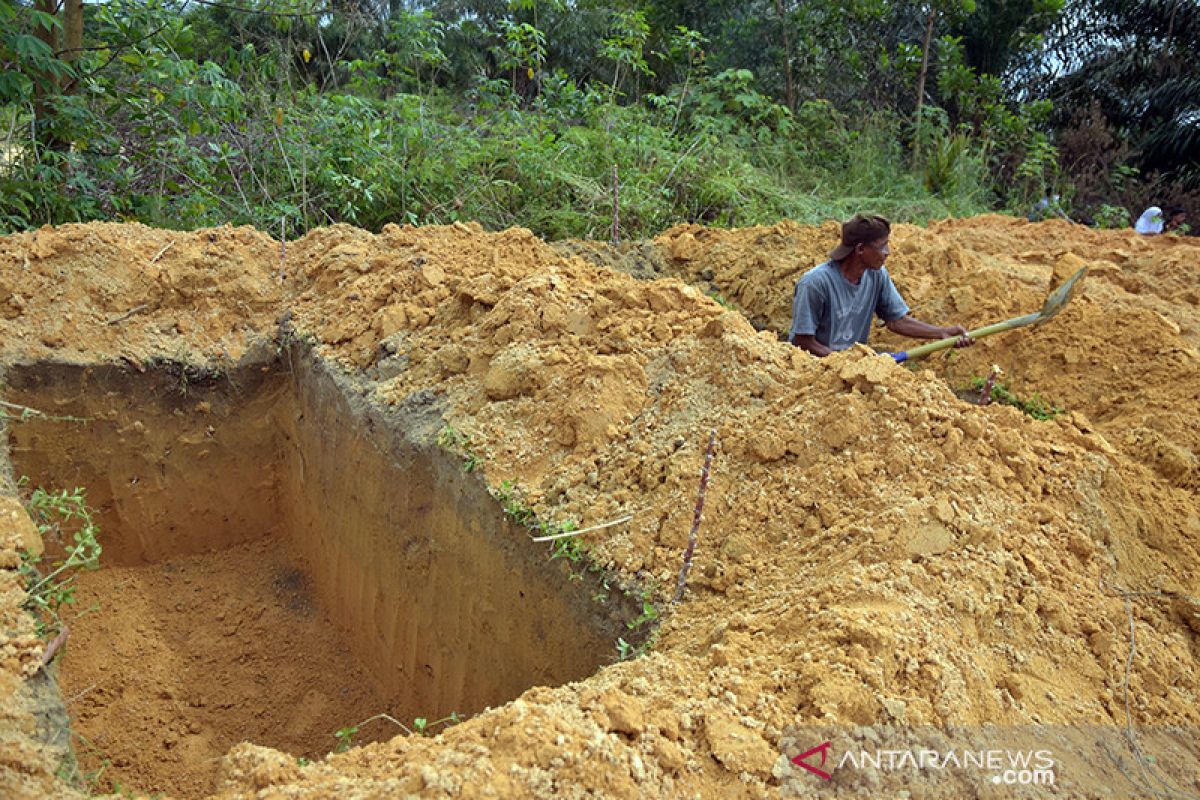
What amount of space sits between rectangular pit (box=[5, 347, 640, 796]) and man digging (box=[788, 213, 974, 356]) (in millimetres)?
2088

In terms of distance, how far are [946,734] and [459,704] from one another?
1.83m

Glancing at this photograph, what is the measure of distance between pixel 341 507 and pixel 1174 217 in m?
10.3

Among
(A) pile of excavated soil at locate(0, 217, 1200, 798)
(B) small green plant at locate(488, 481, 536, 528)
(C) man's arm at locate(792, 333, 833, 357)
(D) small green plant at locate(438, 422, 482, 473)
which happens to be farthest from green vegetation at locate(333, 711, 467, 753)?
(C) man's arm at locate(792, 333, 833, 357)

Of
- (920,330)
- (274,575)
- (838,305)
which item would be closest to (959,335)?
(920,330)

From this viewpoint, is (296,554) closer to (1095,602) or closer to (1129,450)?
(1095,602)

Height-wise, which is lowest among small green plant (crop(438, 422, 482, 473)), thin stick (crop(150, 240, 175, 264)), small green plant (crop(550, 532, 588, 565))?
small green plant (crop(550, 532, 588, 565))

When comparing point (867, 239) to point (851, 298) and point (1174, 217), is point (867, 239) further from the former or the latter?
point (1174, 217)

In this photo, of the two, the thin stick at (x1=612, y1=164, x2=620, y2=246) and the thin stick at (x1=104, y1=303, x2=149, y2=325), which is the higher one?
the thin stick at (x1=612, y1=164, x2=620, y2=246)

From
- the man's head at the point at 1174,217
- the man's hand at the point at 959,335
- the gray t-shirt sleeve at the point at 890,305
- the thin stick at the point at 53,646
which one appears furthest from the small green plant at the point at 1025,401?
the man's head at the point at 1174,217

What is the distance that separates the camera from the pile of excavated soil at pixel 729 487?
5.72 feet

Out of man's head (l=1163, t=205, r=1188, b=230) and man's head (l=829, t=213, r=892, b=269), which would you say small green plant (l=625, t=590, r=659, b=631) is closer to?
man's head (l=829, t=213, r=892, b=269)

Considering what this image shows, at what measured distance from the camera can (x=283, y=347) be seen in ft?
13.8

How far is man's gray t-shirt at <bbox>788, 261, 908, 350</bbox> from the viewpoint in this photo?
4281mm

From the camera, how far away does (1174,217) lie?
9.70 m
